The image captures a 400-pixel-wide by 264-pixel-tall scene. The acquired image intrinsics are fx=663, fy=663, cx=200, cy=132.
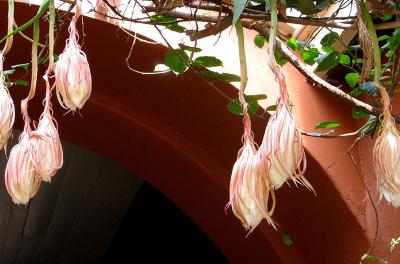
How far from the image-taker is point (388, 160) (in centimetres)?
75

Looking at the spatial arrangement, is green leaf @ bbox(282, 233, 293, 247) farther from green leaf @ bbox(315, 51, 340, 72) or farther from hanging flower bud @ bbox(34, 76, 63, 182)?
hanging flower bud @ bbox(34, 76, 63, 182)

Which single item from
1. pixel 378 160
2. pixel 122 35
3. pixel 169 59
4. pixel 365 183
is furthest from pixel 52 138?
pixel 365 183

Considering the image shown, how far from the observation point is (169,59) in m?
1.42

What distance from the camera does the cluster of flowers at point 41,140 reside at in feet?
2.51

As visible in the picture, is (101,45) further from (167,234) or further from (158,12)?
(167,234)

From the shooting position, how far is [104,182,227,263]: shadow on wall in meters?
4.45

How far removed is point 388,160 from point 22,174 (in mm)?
417

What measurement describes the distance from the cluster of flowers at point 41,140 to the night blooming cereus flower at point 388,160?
0.35 metres

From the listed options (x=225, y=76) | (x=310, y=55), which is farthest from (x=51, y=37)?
(x=310, y=55)

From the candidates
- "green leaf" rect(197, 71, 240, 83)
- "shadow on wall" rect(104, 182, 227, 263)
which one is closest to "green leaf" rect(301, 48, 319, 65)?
"green leaf" rect(197, 71, 240, 83)

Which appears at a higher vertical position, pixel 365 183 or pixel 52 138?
pixel 365 183

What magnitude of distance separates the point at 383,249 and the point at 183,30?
104 cm

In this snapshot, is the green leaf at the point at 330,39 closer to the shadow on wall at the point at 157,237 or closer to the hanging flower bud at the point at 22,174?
the hanging flower bud at the point at 22,174

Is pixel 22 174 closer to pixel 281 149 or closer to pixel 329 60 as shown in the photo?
pixel 281 149
